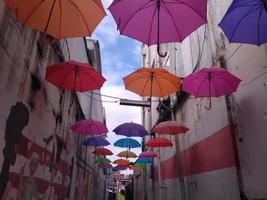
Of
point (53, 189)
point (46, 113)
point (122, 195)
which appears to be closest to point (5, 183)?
point (46, 113)

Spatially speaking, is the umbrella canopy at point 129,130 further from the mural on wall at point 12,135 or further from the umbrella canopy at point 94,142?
the mural on wall at point 12,135

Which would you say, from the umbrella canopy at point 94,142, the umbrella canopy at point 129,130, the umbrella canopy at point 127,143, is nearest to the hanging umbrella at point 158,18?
the umbrella canopy at point 129,130

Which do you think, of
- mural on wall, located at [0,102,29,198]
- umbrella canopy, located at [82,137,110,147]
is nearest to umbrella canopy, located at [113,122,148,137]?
umbrella canopy, located at [82,137,110,147]

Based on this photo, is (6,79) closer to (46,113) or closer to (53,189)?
(46,113)

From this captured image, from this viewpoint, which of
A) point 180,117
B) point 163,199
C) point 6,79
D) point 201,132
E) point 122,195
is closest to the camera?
point 6,79

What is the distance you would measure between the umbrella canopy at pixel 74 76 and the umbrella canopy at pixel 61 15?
1309 millimetres

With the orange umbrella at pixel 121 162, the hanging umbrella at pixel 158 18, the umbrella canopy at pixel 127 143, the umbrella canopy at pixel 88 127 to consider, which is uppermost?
the hanging umbrella at pixel 158 18

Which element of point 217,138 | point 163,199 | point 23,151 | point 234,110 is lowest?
point 163,199

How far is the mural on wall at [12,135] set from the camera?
4.05 m

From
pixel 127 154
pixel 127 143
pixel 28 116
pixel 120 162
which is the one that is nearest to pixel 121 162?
pixel 120 162

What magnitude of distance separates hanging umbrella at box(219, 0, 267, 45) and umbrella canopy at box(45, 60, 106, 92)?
2699 mm

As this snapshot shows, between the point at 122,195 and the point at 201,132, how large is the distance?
20725mm

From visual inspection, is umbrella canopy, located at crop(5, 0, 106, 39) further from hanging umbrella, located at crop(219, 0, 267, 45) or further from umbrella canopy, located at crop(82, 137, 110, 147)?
umbrella canopy, located at crop(82, 137, 110, 147)

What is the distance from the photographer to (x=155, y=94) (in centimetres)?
626
